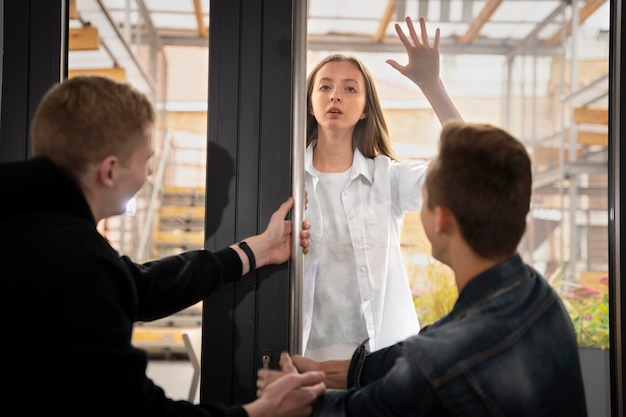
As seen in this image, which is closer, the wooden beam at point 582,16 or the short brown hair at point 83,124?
the short brown hair at point 83,124

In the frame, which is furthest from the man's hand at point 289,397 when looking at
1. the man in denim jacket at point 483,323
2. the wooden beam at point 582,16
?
the wooden beam at point 582,16

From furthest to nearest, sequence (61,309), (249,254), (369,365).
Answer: (249,254) → (369,365) → (61,309)

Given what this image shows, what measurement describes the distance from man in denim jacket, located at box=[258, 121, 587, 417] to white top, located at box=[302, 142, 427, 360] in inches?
17.7

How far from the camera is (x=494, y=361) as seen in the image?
130 centimetres

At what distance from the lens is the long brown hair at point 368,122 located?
195 centimetres

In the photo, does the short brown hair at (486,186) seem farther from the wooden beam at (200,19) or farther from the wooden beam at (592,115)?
the wooden beam at (200,19)

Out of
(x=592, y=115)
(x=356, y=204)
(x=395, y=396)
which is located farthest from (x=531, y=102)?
(x=395, y=396)

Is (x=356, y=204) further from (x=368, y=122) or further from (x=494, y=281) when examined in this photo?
(x=494, y=281)

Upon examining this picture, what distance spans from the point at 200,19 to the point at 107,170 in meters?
0.72

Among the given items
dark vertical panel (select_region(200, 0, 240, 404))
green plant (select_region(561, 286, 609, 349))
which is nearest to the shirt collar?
dark vertical panel (select_region(200, 0, 240, 404))

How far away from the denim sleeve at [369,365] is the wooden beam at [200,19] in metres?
0.96

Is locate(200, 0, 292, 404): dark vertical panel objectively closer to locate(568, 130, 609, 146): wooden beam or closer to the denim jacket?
the denim jacket

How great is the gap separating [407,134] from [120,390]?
41.2 inches

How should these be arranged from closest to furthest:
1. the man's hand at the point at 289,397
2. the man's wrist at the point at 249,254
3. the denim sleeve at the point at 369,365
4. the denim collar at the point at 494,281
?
the denim collar at the point at 494,281, the man's hand at the point at 289,397, the denim sleeve at the point at 369,365, the man's wrist at the point at 249,254
